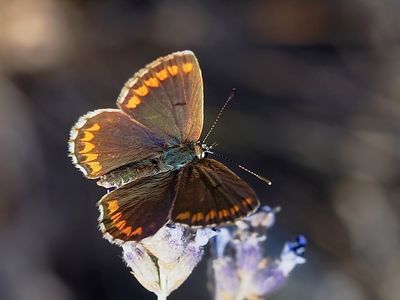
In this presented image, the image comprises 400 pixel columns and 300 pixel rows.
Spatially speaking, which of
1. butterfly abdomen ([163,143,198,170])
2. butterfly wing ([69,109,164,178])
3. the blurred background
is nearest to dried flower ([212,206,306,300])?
butterfly abdomen ([163,143,198,170])

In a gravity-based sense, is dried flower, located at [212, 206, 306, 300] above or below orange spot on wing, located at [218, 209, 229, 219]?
below

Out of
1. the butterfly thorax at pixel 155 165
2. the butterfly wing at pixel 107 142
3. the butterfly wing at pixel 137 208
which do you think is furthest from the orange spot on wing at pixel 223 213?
the butterfly wing at pixel 107 142

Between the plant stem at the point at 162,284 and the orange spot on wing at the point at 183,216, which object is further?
the plant stem at the point at 162,284

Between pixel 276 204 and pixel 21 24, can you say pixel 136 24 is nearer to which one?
pixel 21 24

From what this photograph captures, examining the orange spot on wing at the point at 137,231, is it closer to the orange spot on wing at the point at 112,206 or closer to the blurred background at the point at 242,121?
the orange spot on wing at the point at 112,206

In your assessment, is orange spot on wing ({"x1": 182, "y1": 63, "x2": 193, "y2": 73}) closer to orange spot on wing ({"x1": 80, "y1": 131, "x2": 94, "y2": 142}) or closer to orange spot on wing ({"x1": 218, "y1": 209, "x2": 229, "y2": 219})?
orange spot on wing ({"x1": 80, "y1": 131, "x2": 94, "y2": 142})

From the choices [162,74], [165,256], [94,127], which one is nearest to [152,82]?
[162,74]
